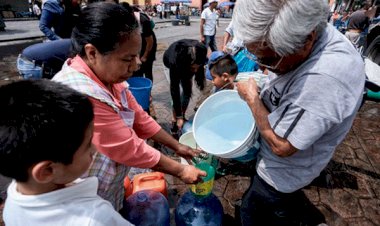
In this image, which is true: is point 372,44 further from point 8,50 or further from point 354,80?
point 8,50

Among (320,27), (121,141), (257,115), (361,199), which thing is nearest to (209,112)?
(257,115)

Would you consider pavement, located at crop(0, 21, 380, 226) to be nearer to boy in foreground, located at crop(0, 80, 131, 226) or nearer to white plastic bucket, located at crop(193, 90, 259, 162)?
white plastic bucket, located at crop(193, 90, 259, 162)

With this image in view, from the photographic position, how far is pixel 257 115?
1.36m

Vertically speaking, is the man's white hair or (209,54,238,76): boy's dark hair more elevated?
the man's white hair

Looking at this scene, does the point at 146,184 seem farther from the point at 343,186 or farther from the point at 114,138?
the point at 343,186

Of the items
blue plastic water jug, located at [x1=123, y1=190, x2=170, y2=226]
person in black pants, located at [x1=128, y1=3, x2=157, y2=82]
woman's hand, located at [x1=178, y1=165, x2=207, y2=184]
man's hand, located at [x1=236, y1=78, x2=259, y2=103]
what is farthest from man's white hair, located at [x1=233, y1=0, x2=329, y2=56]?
person in black pants, located at [x1=128, y1=3, x2=157, y2=82]

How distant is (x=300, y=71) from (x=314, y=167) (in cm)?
60

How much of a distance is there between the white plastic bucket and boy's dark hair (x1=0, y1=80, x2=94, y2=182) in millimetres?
1118

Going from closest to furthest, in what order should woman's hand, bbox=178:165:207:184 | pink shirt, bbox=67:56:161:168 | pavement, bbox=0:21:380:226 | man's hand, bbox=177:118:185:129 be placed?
1. pink shirt, bbox=67:56:161:168
2. woman's hand, bbox=178:165:207:184
3. pavement, bbox=0:21:380:226
4. man's hand, bbox=177:118:185:129

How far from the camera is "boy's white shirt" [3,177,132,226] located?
3.08 ft

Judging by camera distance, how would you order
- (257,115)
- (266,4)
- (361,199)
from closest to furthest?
(266,4) < (257,115) < (361,199)

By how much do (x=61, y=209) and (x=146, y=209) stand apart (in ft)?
3.65

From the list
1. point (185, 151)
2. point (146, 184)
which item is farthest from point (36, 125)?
point (146, 184)

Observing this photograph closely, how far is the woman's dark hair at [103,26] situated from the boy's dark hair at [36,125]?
0.45 m
